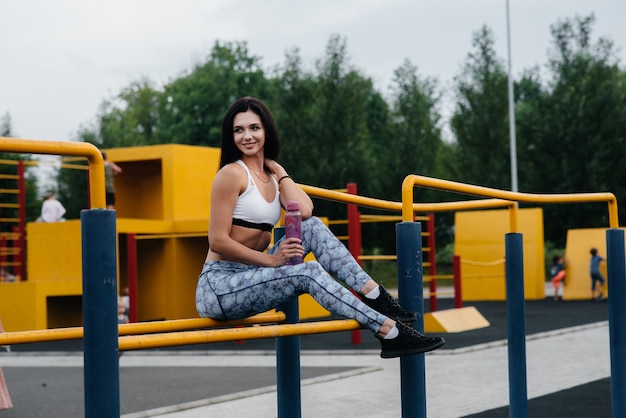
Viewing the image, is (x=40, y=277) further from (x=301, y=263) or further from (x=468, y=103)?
(x=468, y=103)

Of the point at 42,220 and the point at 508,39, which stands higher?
the point at 508,39

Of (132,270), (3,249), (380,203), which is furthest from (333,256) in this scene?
(3,249)

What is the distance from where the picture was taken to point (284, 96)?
133 feet

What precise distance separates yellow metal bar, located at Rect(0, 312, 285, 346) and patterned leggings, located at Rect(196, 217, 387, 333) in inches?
3.5

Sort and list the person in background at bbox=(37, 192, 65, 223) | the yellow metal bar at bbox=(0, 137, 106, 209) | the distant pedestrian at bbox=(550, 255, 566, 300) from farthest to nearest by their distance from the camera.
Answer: the distant pedestrian at bbox=(550, 255, 566, 300)
the person in background at bbox=(37, 192, 65, 223)
the yellow metal bar at bbox=(0, 137, 106, 209)

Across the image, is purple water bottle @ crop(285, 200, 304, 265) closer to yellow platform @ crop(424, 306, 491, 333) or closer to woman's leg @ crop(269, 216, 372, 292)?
woman's leg @ crop(269, 216, 372, 292)

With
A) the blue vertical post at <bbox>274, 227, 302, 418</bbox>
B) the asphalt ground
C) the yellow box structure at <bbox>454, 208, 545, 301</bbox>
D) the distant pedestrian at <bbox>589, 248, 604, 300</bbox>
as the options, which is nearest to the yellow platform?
the asphalt ground

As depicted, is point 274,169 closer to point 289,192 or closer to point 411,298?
point 289,192

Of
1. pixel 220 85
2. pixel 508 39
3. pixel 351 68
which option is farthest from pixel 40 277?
pixel 220 85

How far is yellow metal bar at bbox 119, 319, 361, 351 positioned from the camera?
3.40 meters

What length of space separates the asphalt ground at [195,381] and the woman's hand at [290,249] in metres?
3.75

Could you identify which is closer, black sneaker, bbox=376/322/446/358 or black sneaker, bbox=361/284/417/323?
black sneaker, bbox=376/322/446/358

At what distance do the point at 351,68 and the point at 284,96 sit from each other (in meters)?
2.87

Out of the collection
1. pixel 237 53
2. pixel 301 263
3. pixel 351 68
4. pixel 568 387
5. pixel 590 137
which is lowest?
pixel 568 387
